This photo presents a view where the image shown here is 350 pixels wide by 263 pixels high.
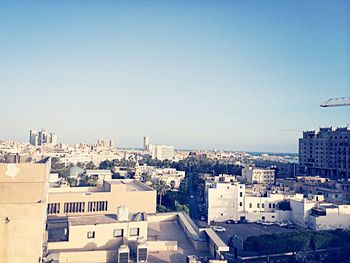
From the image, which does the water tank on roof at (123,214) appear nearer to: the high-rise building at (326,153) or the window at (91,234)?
the window at (91,234)

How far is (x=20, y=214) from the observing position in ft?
10.2

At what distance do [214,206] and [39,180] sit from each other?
9.61 m

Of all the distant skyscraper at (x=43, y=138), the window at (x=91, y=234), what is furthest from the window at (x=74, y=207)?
the distant skyscraper at (x=43, y=138)

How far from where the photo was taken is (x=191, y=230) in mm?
5781

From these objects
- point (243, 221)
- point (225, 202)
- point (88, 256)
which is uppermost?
point (88, 256)

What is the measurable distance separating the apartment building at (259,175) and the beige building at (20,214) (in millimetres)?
17205

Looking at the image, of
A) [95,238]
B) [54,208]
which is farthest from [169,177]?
[95,238]

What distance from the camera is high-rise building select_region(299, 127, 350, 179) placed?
21922mm

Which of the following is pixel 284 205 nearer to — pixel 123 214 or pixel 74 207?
pixel 74 207

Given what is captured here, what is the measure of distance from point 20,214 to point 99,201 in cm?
590

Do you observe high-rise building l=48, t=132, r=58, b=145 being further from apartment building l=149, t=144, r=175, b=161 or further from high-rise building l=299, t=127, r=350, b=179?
high-rise building l=299, t=127, r=350, b=179

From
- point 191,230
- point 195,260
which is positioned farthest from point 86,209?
point 195,260

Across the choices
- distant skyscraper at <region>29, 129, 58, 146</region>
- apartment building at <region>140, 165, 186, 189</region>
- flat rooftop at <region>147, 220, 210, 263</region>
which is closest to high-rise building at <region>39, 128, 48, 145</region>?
distant skyscraper at <region>29, 129, 58, 146</region>

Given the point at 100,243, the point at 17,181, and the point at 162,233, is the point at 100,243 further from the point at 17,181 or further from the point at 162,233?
the point at 17,181
